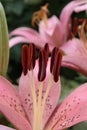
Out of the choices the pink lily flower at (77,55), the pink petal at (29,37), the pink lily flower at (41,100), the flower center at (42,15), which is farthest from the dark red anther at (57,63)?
the flower center at (42,15)

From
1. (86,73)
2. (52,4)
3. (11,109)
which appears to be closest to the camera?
(11,109)

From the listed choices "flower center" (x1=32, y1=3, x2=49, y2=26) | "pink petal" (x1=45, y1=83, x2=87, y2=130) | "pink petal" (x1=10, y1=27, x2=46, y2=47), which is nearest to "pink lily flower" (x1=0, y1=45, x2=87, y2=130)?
"pink petal" (x1=45, y1=83, x2=87, y2=130)

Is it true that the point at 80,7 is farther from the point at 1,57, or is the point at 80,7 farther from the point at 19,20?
the point at 19,20

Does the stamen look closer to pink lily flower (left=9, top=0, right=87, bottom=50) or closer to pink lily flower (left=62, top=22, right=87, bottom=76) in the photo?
pink lily flower (left=62, top=22, right=87, bottom=76)

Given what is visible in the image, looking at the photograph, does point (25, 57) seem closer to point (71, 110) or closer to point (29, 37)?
point (71, 110)

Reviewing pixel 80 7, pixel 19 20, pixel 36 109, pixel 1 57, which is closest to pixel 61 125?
pixel 36 109

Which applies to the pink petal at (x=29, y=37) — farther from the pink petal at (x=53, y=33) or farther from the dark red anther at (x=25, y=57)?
the dark red anther at (x=25, y=57)
